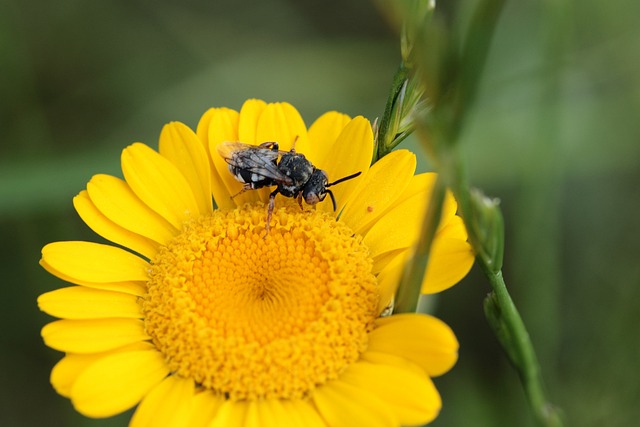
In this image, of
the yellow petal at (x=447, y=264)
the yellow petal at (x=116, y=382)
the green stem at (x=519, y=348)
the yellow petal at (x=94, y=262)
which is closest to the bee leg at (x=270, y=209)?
the yellow petal at (x=94, y=262)

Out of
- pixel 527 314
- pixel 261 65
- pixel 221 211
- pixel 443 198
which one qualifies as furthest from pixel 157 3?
pixel 443 198

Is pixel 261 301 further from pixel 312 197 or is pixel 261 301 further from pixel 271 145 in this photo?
pixel 271 145

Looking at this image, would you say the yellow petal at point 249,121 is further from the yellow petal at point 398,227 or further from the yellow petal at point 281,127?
the yellow petal at point 398,227

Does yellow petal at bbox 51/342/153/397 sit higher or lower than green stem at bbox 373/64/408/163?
lower

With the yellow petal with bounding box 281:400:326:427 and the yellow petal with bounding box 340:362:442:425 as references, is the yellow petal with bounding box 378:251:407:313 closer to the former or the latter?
the yellow petal with bounding box 340:362:442:425

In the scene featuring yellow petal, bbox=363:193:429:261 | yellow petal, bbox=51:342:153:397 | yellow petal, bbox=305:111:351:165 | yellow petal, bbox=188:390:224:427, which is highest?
yellow petal, bbox=305:111:351:165

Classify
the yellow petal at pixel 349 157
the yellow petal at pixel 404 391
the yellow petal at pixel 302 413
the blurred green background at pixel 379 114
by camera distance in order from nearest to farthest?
the yellow petal at pixel 404 391
the yellow petal at pixel 302 413
the yellow petal at pixel 349 157
the blurred green background at pixel 379 114

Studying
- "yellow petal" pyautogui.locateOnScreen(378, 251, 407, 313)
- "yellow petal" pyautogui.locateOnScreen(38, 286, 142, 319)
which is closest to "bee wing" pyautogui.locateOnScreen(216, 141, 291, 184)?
"yellow petal" pyautogui.locateOnScreen(378, 251, 407, 313)
